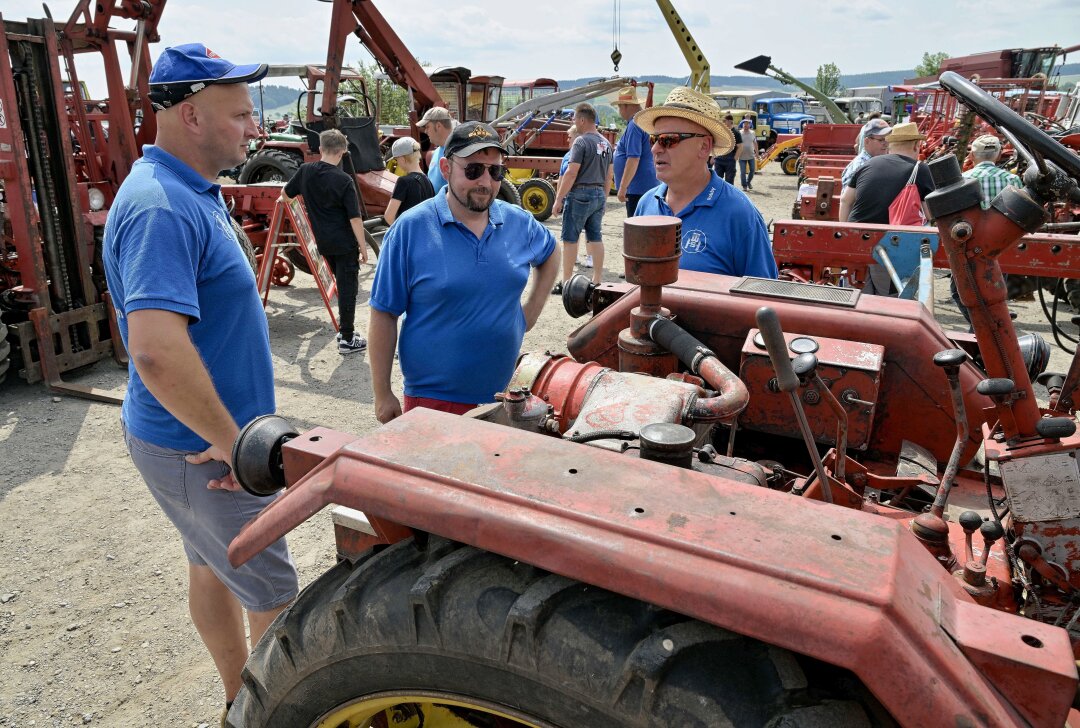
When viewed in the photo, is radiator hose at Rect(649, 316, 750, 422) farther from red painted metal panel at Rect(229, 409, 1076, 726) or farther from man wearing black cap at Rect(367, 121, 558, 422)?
man wearing black cap at Rect(367, 121, 558, 422)

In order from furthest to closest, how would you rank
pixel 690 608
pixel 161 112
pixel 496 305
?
pixel 496 305 < pixel 161 112 < pixel 690 608

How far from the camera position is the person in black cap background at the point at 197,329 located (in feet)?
5.82

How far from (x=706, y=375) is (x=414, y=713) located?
3.73 ft

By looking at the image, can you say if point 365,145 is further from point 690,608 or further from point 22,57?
point 690,608

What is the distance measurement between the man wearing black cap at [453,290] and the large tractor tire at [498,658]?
1.34m

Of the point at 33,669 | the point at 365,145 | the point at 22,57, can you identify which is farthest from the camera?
the point at 365,145

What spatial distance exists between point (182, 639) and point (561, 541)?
2317 mm

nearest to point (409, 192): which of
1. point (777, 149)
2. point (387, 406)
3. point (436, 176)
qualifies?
point (436, 176)

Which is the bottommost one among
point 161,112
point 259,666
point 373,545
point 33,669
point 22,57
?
point 33,669

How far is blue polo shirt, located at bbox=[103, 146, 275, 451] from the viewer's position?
177 cm

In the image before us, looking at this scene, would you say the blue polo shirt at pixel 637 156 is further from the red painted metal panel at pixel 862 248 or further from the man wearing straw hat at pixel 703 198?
the man wearing straw hat at pixel 703 198

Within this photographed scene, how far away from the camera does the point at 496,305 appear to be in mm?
2859

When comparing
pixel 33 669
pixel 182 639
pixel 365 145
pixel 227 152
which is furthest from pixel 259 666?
pixel 365 145

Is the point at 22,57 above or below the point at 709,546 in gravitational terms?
above
